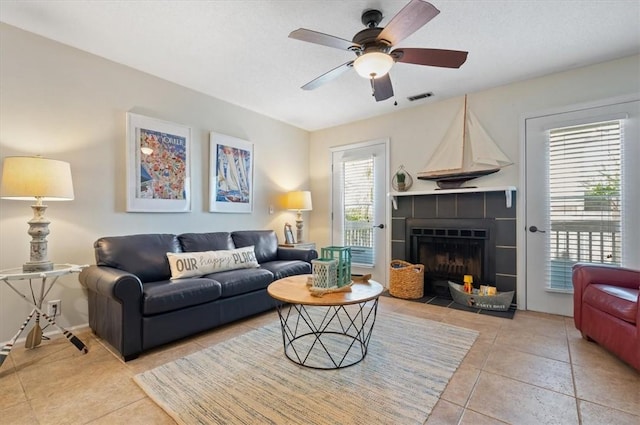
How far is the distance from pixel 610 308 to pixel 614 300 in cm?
7

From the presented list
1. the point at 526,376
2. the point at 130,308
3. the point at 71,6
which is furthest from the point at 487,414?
the point at 71,6

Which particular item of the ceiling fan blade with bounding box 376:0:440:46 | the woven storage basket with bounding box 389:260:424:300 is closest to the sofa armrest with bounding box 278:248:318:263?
the woven storage basket with bounding box 389:260:424:300

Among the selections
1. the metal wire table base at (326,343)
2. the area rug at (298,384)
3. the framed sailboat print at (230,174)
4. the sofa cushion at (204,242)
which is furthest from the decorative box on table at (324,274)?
the framed sailboat print at (230,174)

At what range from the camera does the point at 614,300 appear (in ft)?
6.99

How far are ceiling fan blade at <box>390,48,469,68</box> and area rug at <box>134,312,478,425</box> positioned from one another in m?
2.17

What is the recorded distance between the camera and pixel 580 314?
2.53 m

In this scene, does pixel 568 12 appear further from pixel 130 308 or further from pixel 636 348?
pixel 130 308

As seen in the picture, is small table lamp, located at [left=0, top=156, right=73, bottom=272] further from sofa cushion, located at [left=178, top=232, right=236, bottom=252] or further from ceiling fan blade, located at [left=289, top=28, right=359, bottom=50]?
ceiling fan blade, located at [left=289, top=28, right=359, bottom=50]

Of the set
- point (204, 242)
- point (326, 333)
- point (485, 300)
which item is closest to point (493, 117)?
point (485, 300)

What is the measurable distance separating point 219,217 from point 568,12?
3.93 meters

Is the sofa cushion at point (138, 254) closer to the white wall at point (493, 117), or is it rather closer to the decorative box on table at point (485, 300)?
the white wall at point (493, 117)

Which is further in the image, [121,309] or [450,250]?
[450,250]

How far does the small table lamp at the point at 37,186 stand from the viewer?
7.13ft

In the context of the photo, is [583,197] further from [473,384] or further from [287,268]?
[287,268]
